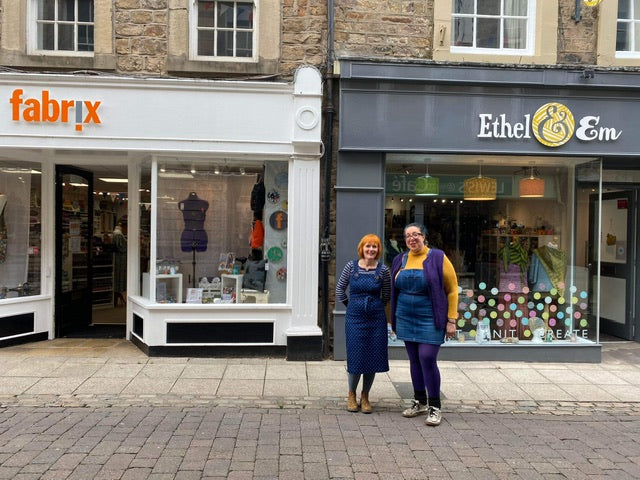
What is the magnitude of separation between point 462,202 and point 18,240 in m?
6.77

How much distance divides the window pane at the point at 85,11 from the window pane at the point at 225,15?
1814 mm

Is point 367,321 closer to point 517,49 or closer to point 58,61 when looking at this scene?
point 517,49

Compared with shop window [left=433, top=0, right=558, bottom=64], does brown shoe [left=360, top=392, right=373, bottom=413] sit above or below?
below

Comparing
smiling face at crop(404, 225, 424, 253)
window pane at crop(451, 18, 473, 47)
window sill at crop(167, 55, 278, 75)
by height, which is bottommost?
smiling face at crop(404, 225, 424, 253)

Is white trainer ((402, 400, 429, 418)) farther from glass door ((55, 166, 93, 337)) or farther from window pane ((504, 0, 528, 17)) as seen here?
window pane ((504, 0, 528, 17))

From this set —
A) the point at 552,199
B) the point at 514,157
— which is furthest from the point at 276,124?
the point at 552,199

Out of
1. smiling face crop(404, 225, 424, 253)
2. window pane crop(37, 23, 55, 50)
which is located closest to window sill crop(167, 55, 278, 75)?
window pane crop(37, 23, 55, 50)

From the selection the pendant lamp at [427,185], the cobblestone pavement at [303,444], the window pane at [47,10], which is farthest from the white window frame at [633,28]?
the window pane at [47,10]

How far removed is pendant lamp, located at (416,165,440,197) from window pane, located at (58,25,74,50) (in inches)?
210

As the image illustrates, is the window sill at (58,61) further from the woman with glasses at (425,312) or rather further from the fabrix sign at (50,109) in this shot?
the woman with glasses at (425,312)

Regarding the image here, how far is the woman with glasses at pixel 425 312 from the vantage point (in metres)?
4.85

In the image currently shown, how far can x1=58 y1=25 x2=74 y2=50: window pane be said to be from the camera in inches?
281

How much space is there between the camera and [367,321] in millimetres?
5082

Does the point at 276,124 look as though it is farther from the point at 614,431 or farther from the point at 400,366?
the point at 614,431
